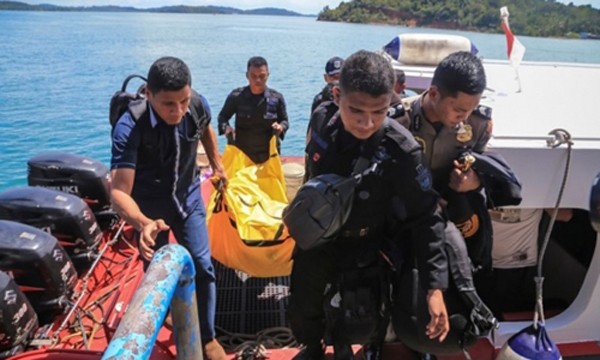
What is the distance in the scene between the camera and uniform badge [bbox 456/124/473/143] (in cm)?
186

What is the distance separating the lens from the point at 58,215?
3150 mm

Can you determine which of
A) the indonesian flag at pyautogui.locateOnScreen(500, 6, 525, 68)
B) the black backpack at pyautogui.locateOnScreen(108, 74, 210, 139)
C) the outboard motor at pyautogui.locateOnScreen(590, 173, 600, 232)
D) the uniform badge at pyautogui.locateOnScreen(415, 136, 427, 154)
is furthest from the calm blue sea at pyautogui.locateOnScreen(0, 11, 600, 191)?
the black backpack at pyautogui.locateOnScreen(108, 74, 210, 139)

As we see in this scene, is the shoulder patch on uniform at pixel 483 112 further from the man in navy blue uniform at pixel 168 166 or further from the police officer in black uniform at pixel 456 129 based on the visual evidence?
the man in navy blue uniform at pixel 168 166

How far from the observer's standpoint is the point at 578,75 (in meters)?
3.52

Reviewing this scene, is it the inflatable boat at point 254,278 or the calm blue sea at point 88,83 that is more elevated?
the inflatable boat at point 254,278

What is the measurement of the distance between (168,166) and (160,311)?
4.57ft

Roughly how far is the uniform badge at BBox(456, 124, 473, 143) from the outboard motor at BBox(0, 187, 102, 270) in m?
2.46

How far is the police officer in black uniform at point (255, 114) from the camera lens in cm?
453

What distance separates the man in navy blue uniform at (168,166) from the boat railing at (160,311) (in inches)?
27.7

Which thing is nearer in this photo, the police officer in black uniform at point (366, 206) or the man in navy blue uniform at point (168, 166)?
the police officer in black uniform at point (366, 206)

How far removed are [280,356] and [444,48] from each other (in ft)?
7.18

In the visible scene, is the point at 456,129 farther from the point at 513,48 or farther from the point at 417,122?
the point at 513,48

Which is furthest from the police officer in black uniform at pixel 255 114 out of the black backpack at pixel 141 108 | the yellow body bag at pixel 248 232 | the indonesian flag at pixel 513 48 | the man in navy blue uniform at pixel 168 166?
the indonesian flag at pixel 513 48

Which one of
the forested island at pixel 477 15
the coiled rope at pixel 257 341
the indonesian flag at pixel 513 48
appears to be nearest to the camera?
the coiled rope at pixel 257 341
